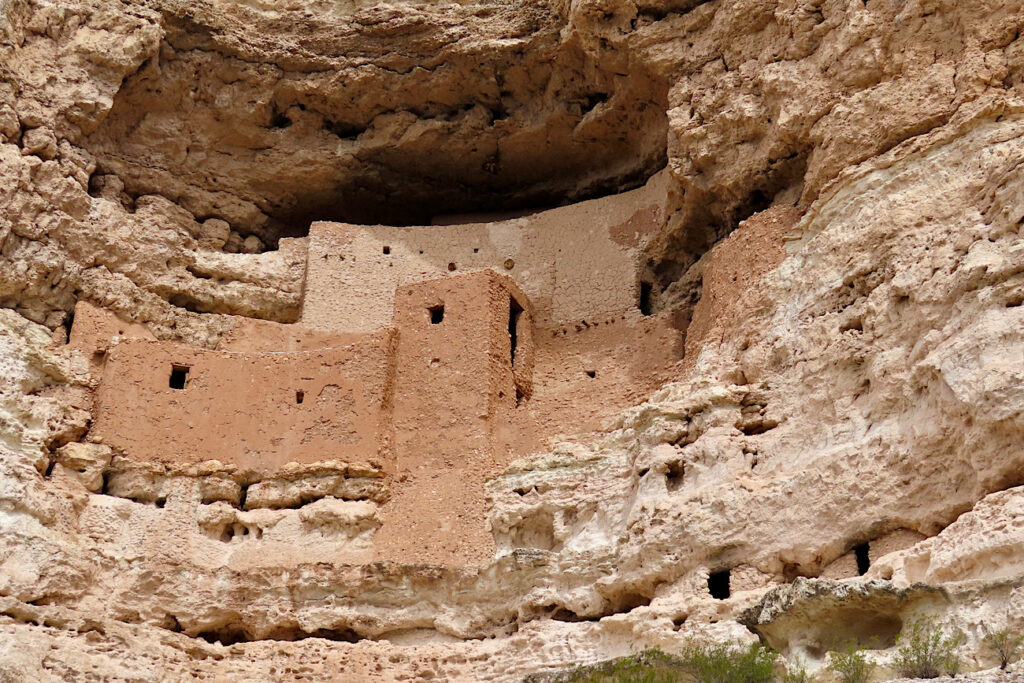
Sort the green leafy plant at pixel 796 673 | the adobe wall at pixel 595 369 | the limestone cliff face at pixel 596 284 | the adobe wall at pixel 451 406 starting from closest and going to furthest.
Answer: the green leafy plant at pixel 796 673
the limestone cliff face at pixel 596 284
the adobe wall at pixel 451 406
the adobe wall at pixel 595 369

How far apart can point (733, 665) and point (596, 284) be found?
8183mm

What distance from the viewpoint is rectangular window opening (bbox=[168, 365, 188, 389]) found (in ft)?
58.3

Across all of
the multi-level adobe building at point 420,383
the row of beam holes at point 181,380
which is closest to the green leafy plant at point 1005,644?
the multi-level adobe building at point 420,383

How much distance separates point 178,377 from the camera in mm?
17859

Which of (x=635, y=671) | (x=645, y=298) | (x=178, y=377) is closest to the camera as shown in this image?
(x=635, y=671)

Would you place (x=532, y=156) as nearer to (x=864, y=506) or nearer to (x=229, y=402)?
(x=229, y=402)

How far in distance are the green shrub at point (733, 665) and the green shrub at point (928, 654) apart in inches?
40.5

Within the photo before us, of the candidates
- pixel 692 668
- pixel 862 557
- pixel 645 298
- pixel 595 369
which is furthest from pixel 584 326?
pixel 692 668

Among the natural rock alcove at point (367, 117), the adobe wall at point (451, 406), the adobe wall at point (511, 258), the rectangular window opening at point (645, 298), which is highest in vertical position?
the natural rock alcove at point (367, 117)

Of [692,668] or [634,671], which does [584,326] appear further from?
[692,668]

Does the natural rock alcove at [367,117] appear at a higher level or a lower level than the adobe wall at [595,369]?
higher

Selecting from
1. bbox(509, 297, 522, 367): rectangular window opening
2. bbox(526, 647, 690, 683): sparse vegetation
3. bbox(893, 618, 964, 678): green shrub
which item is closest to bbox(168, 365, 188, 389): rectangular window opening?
bbox(509, 297, 522, 367): rectangular window opening

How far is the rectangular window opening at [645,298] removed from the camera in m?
19.0

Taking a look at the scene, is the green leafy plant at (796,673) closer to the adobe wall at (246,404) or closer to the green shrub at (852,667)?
the green shrub at (852,667)
